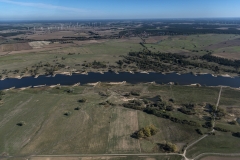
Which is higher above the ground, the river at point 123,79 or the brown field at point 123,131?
the river at point 123,79

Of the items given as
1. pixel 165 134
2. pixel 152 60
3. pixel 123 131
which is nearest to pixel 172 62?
pixel 152 60

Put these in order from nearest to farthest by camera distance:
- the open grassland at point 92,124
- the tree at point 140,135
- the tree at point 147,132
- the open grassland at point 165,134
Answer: the open grassland at point 92,124, the open grassland at point 165,134, the tree at point 140,135, the tree at point 147,132

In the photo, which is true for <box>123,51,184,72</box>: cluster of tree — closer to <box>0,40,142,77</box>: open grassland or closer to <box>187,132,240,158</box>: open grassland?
<box>0,40,142,77</box>: open grassland

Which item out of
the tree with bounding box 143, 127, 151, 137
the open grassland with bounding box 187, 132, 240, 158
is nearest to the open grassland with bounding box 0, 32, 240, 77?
the open grassland with bounding box 187, 132, 240, 158

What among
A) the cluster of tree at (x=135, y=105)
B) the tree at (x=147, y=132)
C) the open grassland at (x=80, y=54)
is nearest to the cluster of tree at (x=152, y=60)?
the open grassland at (x=80, y=54)

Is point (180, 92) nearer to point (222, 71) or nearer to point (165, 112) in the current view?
point (165, 112)

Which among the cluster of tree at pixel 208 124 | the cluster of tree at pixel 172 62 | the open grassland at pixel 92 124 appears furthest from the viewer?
the cluster of tree at pixel 172 62

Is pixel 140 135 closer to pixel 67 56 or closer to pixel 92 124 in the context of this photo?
pixel 92 124

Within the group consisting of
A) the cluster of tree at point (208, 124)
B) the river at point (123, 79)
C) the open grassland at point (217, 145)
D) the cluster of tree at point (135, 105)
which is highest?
the river at point (123, 79)

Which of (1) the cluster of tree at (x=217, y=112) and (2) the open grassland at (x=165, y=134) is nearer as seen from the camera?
(2) the open grassland at (x=165, y=134)

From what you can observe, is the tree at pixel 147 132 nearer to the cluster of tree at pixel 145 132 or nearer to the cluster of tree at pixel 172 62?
the cluster of tree at pixel 145 132
